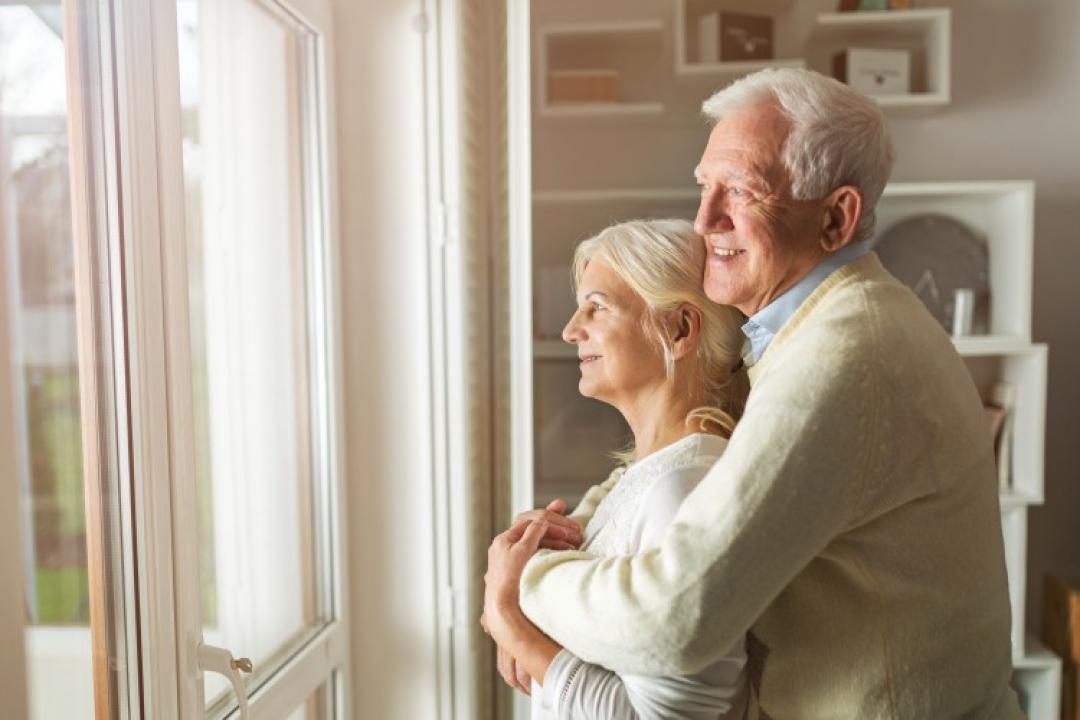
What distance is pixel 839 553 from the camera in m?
0.87

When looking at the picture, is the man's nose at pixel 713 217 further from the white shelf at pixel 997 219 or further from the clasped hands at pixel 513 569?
the white shelf at pixel 997 219

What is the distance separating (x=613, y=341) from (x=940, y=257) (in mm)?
1385

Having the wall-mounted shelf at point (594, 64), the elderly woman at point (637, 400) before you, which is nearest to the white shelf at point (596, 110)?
the wall-mounted shelf at point (594, 64)

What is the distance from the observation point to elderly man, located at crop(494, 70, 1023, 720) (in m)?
0.80

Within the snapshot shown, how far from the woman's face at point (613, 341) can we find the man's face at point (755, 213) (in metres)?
0.16

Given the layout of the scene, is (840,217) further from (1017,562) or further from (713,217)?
(1017,562)

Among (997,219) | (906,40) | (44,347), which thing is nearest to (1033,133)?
(997,219)

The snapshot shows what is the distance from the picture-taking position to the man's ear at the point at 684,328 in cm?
110

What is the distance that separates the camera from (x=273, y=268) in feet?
4.84

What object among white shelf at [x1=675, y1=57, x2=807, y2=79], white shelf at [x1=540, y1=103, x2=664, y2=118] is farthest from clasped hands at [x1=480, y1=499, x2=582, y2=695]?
white shelf at [x1=675, y1=57, x2=807, y2=79]

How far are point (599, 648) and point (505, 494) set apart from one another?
1.16m

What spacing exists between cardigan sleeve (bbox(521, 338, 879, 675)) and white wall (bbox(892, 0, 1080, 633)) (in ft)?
5.43

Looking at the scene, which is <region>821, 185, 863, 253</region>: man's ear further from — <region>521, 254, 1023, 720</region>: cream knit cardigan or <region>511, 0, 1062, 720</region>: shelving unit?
<region>511, 0, 1062, 720</region>: shelving unit

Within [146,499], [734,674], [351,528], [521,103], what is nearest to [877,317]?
[734,674]
